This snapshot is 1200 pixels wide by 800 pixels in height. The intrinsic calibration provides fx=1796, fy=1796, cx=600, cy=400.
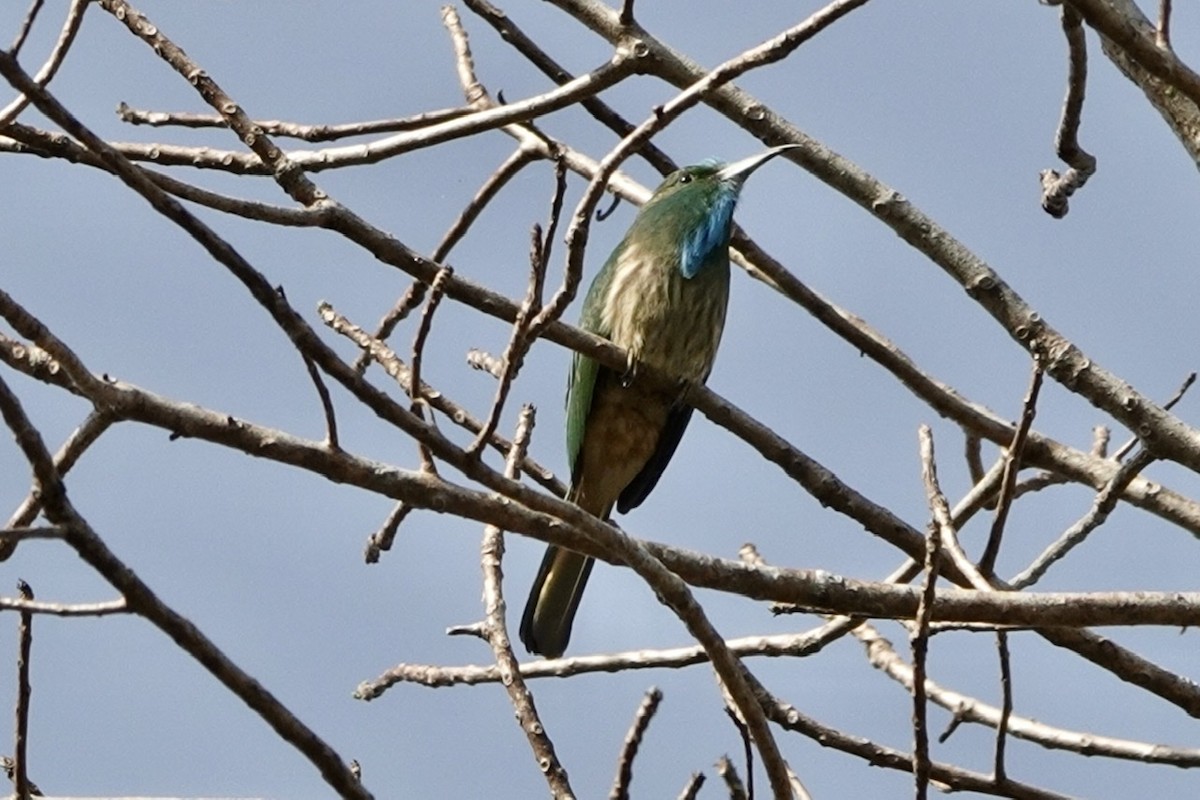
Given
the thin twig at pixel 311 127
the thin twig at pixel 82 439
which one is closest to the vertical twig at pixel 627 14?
the thin twig at pixel 311 127

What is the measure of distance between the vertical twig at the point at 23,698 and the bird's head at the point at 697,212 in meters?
3.44

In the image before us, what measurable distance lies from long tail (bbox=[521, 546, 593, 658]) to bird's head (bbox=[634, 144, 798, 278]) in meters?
1.13

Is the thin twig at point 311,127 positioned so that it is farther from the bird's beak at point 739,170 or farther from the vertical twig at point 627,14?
the bird's beak at point 739,170

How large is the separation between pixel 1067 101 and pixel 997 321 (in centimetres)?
48

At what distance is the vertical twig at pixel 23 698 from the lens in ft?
7.27

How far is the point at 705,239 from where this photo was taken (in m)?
5.61

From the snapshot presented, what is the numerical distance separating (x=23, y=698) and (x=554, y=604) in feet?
8.50

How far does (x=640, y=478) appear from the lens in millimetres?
5641

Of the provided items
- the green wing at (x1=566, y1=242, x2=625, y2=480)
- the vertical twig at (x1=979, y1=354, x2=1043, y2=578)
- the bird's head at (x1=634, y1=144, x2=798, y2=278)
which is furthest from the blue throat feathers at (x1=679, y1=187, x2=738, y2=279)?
the vertical twig at (x1=979, y1=354, x2=1043, y2=578)

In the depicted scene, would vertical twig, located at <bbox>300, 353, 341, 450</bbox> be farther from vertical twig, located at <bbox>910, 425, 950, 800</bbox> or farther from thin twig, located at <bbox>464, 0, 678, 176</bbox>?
thin twig, located at <bbox>464, 0, 678, 176</bbox>

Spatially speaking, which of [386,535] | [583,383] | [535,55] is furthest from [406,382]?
[583,383]

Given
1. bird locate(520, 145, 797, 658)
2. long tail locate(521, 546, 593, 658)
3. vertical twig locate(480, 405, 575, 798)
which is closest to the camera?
vertical twig locate(480, 405, 575, 798)

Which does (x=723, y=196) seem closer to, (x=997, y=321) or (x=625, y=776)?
(x=997, y=321)

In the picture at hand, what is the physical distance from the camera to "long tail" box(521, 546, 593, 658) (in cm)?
475
